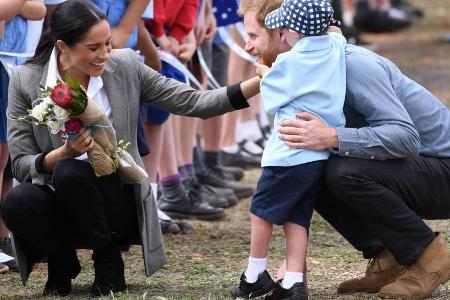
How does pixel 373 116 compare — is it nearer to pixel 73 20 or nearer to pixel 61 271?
pixel 73 20

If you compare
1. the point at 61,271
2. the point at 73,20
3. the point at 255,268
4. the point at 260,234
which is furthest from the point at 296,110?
the point at 61,271

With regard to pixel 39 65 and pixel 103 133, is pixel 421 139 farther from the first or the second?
pixel 39 65

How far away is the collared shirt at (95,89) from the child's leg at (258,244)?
77cm

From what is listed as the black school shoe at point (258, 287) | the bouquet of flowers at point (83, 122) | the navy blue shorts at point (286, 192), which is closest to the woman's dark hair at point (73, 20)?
the bouquet of flowers at point (83, 122)

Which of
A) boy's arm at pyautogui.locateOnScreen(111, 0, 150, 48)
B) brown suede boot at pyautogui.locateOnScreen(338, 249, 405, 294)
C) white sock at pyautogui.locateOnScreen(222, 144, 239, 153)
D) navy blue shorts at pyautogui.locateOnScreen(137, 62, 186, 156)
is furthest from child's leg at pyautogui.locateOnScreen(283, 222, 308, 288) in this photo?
white sock at pyautogui.locateOnScreen(222, 144, 239, 153)

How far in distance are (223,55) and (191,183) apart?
1131 millimetres

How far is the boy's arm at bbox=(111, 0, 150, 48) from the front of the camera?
600 cm

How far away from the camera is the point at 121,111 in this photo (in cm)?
482

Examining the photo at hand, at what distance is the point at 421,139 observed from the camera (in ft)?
15.5

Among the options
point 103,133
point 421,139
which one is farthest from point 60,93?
point 421,139

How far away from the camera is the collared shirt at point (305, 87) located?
439cm

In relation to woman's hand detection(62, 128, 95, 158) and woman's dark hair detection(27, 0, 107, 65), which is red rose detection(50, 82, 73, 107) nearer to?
woman's hand detection(62, 128, 95, 158)

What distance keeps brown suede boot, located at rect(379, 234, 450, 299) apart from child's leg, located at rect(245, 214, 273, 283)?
1.79ft

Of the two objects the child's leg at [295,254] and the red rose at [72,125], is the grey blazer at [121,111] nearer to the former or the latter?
the red rose at [72,125]
